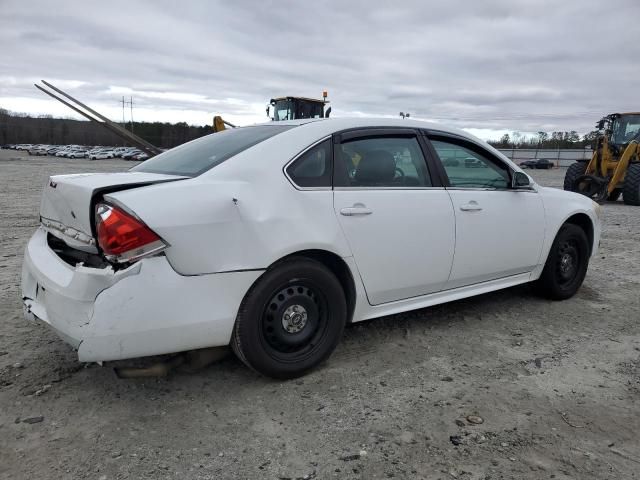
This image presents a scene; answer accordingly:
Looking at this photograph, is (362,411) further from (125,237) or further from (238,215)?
(125,237)

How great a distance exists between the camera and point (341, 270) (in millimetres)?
3150

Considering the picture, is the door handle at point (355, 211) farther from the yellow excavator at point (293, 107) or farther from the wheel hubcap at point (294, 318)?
the yellow excavator at point (293, 107)

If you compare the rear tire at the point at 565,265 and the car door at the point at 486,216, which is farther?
the rear tire at the point at 565,265

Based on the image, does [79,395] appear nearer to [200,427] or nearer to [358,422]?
[200,427]

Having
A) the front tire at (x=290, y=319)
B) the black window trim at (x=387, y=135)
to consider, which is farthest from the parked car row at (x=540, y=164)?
Result: the front tire at (x=290, y=319)

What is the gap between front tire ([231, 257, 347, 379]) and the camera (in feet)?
8.99

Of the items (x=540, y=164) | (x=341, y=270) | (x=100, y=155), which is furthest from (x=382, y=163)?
(x=100, y=155)

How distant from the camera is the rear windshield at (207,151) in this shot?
9.74 ft

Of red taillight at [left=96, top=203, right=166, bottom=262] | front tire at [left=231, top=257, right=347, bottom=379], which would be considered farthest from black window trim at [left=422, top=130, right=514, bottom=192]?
red taillight at [left=96, top=203, right=166, bottom=262]

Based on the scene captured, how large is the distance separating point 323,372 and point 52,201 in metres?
1.89

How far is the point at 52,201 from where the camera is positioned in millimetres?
2943

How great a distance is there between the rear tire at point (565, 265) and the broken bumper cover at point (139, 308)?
9.83ft

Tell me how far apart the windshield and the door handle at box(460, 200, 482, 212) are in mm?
13508

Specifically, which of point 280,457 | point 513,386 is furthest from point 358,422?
point 513,386
